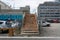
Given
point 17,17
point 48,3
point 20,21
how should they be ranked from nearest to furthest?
point 20,21 < point 17,17 < point 48,3

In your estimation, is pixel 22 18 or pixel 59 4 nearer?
pixel 22 18

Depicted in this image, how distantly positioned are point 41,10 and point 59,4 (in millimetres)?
15036

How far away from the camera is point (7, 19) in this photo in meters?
26.5

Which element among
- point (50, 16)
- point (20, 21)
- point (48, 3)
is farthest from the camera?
point (48, 3)

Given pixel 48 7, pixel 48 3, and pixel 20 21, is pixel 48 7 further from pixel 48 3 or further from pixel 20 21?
pixel 20 21

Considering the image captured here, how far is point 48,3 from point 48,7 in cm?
572

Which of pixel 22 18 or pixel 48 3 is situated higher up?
pixel 48 3

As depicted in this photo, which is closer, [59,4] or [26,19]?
[26,19]

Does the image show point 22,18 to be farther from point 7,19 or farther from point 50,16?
point 50,16

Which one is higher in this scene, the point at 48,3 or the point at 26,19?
the point at 48,3

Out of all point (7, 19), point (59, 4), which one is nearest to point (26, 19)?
point (7, 19)

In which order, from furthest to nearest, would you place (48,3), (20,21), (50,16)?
(48,3)
(50,16)
(20,21)

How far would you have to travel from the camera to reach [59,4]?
407 feet

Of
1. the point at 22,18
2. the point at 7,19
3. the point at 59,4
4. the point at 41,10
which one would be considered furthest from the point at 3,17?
the point at 59,4
